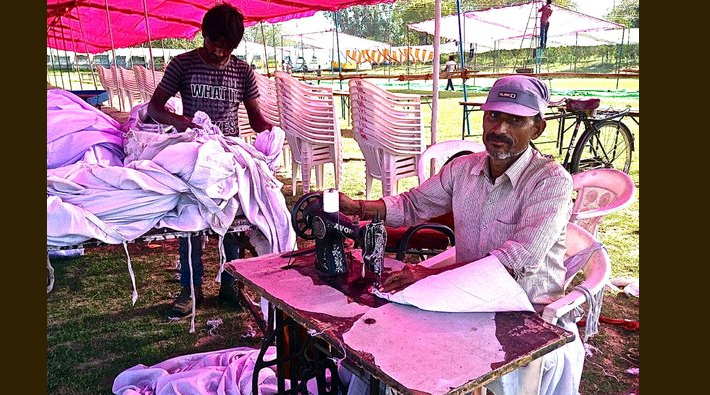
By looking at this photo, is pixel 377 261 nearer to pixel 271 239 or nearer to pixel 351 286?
pixel 351 286

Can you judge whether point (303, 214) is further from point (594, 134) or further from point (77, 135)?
point (594, 134)

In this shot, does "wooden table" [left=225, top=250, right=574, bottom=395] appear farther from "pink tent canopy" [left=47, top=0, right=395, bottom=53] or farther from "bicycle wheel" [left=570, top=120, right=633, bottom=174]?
"bicycle wheel" [left=570, top=120, right=633, bottom=174]

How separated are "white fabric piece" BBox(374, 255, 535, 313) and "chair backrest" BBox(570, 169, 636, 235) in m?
1.43

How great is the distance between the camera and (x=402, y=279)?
1.89 m

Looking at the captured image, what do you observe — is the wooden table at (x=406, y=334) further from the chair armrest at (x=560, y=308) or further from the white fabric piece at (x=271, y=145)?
the white fabric piece at (x=271, y=145)

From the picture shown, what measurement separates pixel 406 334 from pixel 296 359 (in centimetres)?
99

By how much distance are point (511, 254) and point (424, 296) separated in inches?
14.3

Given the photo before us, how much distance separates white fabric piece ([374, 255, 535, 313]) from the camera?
1687mm

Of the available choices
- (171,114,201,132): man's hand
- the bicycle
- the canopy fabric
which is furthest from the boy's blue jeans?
the canopy fabric

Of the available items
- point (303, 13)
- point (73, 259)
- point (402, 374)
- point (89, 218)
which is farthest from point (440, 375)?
point (303, 13)

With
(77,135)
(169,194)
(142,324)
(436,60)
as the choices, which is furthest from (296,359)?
(436,60)

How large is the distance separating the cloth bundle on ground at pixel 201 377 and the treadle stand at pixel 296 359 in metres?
0.24

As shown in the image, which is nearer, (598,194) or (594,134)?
(598,194)

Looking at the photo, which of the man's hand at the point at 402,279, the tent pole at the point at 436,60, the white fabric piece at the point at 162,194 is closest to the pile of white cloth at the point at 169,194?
the white fabric piece at the point at 162,194
